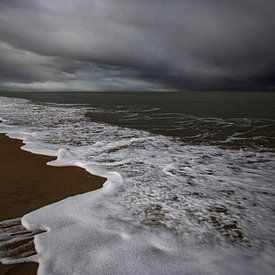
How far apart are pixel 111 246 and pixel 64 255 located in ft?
2.15

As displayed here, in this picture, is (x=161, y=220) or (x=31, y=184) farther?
(x=31, y=184)

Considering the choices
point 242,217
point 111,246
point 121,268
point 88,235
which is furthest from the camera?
point 242,217

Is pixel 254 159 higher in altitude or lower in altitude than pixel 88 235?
lower

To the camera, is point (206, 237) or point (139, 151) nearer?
point (206, 237)

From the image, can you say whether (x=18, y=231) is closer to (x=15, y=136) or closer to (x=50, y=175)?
(x=50, y=175)

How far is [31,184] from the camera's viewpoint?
5910mm

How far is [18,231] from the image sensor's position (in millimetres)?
3994

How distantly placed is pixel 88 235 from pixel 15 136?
32.1ft

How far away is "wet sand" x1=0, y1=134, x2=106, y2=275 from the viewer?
4594 millimetres

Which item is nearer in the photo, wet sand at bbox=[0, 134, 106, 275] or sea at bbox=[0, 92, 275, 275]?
sea at bbox=[0, 92, 275, 275]

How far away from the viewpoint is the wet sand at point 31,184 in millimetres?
4594

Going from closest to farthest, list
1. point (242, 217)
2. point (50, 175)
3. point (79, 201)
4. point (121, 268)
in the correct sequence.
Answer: point (121, 268) → point (242, 217) → point (79, 201) → point (50, 175)

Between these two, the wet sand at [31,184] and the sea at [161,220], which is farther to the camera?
the wet sand at [31,184]

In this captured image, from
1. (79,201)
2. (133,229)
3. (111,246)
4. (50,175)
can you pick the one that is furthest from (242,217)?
(50,175)
